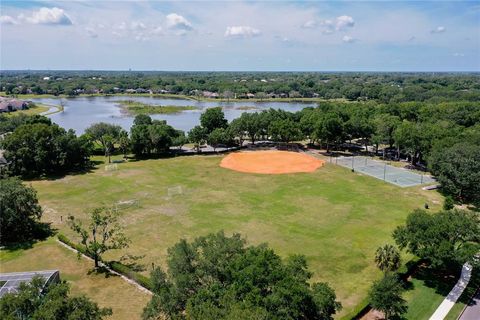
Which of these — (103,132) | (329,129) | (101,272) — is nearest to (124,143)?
(103,132)

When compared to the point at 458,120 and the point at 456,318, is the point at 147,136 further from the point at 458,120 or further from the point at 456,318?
the point at 458,120

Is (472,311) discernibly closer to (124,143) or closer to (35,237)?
(35,237)

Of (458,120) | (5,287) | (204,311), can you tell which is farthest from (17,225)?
(458,120)

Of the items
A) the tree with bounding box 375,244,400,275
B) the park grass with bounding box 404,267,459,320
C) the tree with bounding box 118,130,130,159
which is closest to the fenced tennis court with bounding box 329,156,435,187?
the park grass with bounding box 404,267,459,320

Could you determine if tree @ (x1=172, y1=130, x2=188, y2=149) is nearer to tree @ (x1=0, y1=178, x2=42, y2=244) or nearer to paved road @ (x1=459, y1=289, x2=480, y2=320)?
tree @ (x1=0, y1=178, x2=42, y2=244)

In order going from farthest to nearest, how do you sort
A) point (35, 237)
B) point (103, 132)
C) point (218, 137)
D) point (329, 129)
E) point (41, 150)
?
point (103, 132)
point (218, 137)
point (329, 129)
point (41, 150)
point (35, 237)

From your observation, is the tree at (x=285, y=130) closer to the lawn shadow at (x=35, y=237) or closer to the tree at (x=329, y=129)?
the tree at (x=329, y=129)
